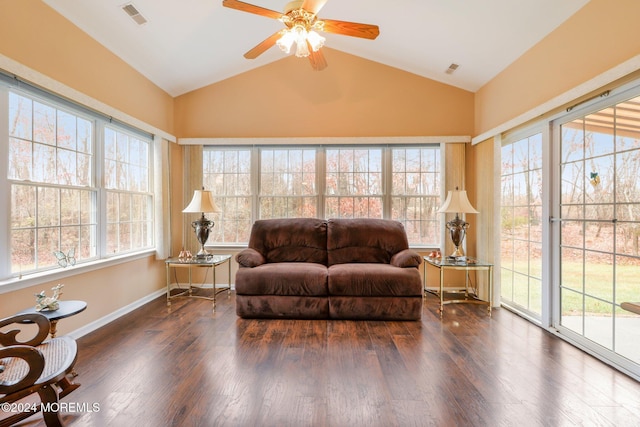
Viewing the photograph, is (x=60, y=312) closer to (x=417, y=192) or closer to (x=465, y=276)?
(x=417, y=192)

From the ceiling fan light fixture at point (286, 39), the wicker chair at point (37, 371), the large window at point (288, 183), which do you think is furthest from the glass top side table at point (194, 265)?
the ceiling fan light fixture at point (286, 39)

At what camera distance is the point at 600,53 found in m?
2.25

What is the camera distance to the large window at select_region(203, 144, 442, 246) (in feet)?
14.1

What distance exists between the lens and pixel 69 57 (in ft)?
8.66

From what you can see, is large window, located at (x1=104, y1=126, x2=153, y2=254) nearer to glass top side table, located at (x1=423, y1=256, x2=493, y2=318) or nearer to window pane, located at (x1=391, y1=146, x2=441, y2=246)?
window pane, located at (x1=391, y1=146, x2=441, y2=246)

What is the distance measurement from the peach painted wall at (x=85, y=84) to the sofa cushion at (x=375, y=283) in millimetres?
2315

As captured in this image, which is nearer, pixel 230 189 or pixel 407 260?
pixel 407 260

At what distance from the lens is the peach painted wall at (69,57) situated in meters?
2.19

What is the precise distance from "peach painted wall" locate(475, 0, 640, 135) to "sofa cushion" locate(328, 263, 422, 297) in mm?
2172

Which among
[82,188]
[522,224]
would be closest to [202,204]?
[82,188]

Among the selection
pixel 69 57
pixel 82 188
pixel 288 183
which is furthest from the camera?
pixel 288 183

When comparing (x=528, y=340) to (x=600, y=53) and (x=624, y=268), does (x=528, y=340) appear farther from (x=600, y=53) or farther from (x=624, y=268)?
(x=600, y=53)

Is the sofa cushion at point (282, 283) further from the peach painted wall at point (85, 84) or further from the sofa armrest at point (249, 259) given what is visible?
the peach painted wall at point (85, 84)

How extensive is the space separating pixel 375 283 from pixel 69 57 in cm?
358
